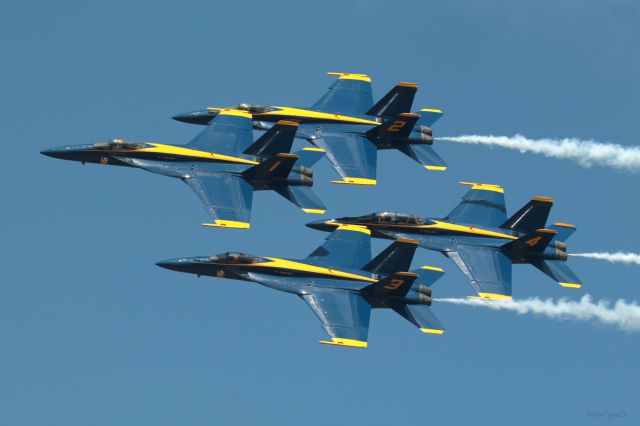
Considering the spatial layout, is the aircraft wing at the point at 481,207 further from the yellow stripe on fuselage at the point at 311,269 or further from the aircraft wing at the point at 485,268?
the yellow stripe on fuselage at the point at 311,269

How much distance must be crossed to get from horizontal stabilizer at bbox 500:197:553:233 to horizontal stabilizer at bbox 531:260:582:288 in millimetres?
3026

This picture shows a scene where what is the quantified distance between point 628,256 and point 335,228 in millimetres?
21250

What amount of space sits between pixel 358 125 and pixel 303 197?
986cm

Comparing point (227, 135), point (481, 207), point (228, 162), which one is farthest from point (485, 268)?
point (227, 135)

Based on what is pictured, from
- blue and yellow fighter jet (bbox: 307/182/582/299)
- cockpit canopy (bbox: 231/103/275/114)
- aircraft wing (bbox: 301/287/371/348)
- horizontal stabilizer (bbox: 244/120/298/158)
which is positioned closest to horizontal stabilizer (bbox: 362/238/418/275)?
aircraft wing (bbox: 301/287/371/348)

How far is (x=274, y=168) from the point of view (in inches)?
5630

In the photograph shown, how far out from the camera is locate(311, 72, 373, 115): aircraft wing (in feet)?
506

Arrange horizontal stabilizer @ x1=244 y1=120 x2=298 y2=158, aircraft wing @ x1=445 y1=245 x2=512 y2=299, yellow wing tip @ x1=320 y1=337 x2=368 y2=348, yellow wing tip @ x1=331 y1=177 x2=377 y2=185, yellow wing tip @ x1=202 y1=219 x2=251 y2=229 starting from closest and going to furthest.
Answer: yellow wing tip @ x1=320 y1=337 x2=368 y2=348
yellow wing tip @ x1=202 y1=219 x2=251 y2=229
aircraft wing @ x1=445 y1=245 x2=512 y2=299
horizontal stabilizer @ x1=244 y1=120 x2=298 y2=158
yellow wing tip @ x1=331 y1=177 x2=377 y2=185

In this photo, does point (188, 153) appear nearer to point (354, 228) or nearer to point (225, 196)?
point (225, 196)

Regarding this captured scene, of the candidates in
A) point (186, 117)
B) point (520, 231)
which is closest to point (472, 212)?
point (520, 231)

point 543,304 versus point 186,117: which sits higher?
point 186,117

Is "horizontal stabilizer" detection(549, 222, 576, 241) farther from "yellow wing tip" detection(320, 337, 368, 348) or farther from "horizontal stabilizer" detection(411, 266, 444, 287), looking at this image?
"yellow wing tip" detection(320, 337, 368, 348)

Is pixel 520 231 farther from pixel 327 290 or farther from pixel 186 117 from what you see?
pixel 186 117

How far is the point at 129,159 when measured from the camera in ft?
478
